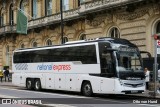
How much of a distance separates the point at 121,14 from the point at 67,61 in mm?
8399

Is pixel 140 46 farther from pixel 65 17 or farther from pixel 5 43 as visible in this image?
pixel 5 43

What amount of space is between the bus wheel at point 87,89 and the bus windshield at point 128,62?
2.64 m

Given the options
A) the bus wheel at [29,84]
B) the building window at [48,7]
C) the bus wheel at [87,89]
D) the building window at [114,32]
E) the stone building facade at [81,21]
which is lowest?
the bus wheel at [87,89]

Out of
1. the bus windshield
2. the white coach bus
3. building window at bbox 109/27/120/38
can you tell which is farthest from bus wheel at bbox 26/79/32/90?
the bus windshield

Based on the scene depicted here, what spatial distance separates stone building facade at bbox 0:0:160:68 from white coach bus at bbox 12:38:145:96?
22.1ft

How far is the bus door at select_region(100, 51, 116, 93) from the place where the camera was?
21.9m

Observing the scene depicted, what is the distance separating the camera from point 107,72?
72.9 feet

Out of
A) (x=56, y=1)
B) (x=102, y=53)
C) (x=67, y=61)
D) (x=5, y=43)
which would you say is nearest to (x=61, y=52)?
(x=67, y=61)

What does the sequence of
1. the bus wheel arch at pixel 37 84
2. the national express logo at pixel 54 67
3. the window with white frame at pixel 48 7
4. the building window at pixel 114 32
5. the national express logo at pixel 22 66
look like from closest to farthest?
the national express logo at pixel 54 67 < the bus wheel arch at pixel 37 84 < the national express logo at pixel 22 66 < the building window at pixel 114 32 < the window with white frame at pixel 48 7

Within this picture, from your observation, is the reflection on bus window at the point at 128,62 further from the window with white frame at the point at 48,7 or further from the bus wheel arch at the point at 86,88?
the window with white frame at the point at 48,7

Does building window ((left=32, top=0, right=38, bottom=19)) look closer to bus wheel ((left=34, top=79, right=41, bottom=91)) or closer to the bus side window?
bus wheel ((left=34, top=79, right=41, bottom=91))

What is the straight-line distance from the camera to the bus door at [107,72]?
21.9 meters

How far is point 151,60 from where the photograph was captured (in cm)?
2855

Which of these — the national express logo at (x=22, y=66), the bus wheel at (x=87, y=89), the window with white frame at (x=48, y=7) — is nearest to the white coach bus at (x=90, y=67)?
the bus wheel at (x=87, y=89)
